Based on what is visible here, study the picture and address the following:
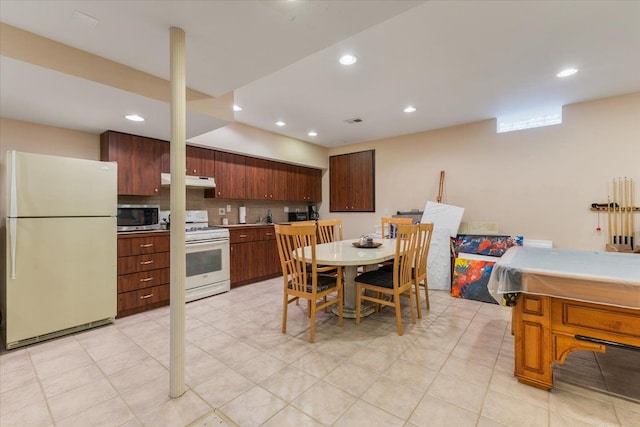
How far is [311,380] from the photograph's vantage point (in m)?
1.92

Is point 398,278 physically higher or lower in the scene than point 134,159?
lower

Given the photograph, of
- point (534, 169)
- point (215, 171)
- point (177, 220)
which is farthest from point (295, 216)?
point (534, 169)

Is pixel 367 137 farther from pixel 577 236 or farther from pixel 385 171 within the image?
pixel 577 236

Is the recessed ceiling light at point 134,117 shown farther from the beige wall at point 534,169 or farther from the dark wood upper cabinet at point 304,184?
the beige wall at point 534,169

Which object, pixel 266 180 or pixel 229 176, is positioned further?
pixel 266 180

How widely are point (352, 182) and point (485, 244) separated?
280cm

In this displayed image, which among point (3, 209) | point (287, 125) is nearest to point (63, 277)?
point (3, 209)

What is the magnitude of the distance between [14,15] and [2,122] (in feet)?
6.12

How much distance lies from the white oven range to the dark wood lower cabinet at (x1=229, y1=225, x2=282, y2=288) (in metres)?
0.18

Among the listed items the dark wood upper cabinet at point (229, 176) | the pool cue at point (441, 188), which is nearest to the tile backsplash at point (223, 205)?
the dark wood upper cabinet at point (229, 176)

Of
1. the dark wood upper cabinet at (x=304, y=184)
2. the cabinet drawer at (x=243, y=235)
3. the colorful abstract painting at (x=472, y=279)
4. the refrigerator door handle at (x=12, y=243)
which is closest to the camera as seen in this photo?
the refrigerator door handle at (x=12, y=243)

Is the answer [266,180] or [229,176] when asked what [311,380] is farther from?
[266,180]

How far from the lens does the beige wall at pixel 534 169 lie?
139 inches

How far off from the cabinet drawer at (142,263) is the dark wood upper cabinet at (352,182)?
3.63 meters
